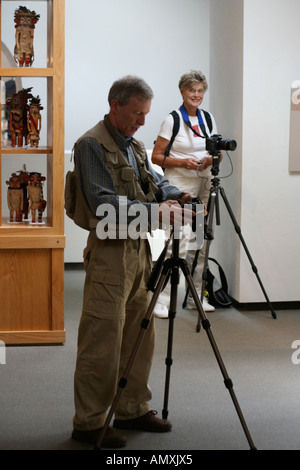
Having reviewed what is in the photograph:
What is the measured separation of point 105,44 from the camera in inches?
316

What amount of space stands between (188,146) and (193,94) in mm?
384

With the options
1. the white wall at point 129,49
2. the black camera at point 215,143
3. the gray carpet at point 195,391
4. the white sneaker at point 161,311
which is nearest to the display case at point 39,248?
the gray carpet at point 195,391

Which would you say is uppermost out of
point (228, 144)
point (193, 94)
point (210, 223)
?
point (193, 94)

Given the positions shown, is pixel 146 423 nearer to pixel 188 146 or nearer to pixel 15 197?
pixel 15 197

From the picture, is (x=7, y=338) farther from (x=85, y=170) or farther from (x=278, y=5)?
(x=278, y=5)

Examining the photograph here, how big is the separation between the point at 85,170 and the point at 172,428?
1.26 meters

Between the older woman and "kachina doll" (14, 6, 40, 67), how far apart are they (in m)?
1.23

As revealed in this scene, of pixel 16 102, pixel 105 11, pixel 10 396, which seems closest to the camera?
pixel 10 396

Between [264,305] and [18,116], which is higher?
[18,116]

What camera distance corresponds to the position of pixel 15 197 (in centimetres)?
466

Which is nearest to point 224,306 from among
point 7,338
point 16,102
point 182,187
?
point 182,187

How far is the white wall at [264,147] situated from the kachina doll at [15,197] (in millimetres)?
1821

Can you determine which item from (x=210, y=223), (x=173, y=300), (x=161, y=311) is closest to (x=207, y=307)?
(x=161, y=311)
